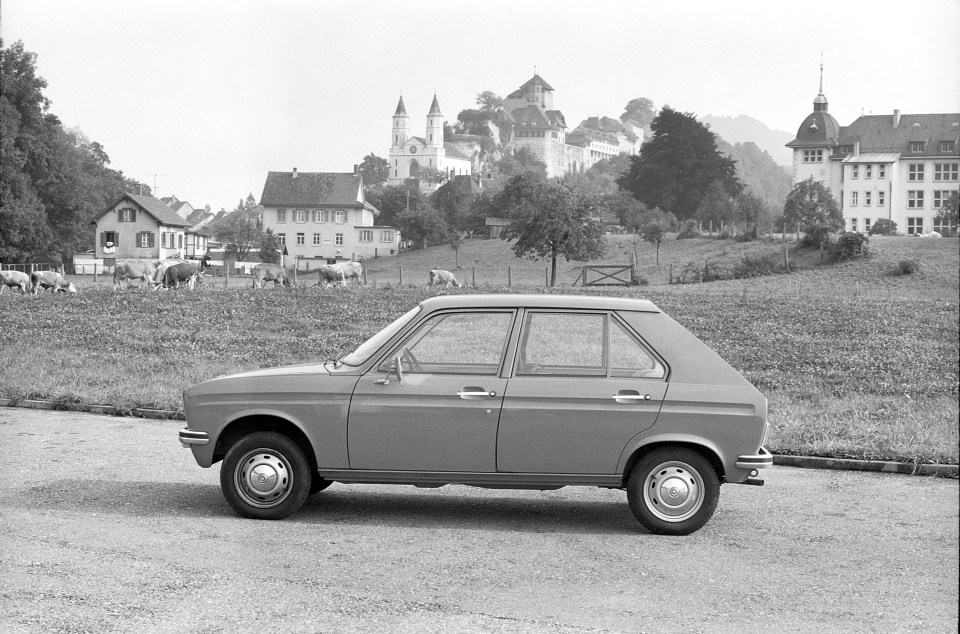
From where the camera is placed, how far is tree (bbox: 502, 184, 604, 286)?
212 feet

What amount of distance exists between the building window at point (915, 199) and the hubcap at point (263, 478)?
120 meters

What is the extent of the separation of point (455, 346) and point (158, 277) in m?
41.6

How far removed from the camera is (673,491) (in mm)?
8672

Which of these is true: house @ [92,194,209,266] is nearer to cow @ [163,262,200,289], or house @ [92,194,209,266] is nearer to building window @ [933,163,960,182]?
cow @ [163,262,200,289]

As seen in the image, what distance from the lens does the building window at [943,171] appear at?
11699 centimetres

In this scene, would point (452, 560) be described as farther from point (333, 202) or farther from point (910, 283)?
point (333, 202)

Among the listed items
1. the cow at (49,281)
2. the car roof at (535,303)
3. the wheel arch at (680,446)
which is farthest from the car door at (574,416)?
the cow at (49,281)

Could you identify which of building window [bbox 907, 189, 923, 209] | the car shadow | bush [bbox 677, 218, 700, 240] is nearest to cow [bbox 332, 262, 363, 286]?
bush [bbox 677, 218, 700, 240]

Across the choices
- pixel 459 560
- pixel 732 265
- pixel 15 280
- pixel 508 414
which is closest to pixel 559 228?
pixel 732 265

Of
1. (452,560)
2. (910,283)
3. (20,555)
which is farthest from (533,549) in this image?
(910,283)

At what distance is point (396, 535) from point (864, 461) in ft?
18.7

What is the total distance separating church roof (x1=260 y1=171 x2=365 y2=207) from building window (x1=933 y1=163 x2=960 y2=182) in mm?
60715

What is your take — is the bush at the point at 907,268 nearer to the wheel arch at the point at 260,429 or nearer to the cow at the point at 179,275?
the cow at the point at 179,275

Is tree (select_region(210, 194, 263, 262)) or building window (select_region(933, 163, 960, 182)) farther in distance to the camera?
tree (select_region(210, 194, 263, 262))
